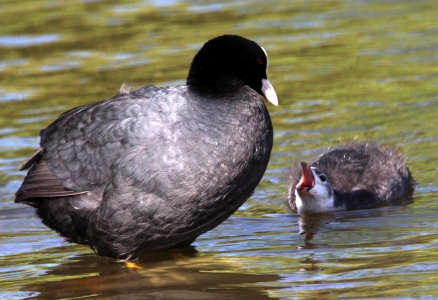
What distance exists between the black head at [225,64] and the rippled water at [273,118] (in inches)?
38.5

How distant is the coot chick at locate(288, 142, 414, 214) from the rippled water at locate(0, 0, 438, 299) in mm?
151

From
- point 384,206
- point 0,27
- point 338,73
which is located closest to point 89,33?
point 0,27

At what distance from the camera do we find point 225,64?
5.32 m

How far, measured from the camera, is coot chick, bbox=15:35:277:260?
5.04 meters

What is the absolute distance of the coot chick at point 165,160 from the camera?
5.04 m

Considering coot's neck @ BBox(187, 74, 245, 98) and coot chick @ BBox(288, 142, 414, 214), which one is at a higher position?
coot's neck @ BBox(187, 74, 245, 98)

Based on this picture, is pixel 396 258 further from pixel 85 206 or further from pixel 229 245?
pixel 85 206

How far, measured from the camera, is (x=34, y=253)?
5879mm

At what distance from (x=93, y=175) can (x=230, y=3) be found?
22.9 ft

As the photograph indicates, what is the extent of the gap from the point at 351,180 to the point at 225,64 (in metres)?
2.07

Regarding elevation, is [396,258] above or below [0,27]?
below

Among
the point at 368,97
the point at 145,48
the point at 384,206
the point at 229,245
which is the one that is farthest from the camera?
the point at 145,48

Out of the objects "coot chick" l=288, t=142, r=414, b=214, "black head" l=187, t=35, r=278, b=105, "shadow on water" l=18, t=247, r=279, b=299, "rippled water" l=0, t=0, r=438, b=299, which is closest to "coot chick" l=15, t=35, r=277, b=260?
"black head" l=187, t=35, r=278, b=105

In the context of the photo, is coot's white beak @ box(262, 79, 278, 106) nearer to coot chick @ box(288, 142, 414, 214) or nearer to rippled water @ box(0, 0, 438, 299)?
rippled water @ box(0, 0, 438, 299)
